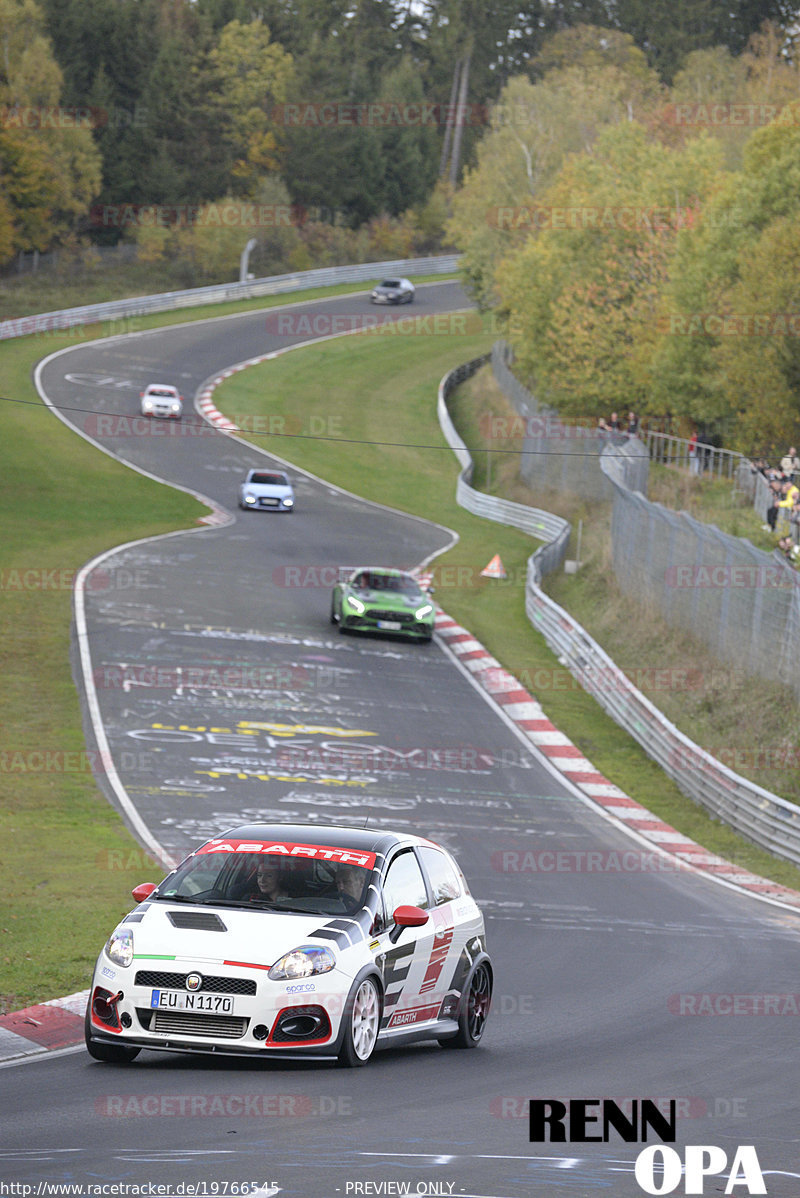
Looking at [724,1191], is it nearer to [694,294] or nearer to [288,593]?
[288,593]

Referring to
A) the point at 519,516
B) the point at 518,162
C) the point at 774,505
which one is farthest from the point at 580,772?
the point at 518,162

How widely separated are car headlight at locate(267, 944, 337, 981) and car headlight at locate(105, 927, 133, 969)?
0.85 m

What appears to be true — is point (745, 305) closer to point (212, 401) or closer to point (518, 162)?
point (212, 401)

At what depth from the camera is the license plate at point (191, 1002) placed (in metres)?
8.81

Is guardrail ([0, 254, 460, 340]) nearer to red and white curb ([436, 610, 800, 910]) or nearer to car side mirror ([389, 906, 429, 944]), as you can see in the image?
red and white curb ([436, 610, 800, 910])

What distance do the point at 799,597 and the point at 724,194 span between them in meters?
27.4

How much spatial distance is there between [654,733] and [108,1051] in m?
18.0

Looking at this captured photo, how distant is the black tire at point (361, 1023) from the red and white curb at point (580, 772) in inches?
381

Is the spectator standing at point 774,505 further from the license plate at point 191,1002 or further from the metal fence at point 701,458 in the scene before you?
the license plate at point 191,1002

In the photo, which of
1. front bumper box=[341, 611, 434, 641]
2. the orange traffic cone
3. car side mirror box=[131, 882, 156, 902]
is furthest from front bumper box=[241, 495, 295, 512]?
car side mirror box=[131, 882, 156, 902]

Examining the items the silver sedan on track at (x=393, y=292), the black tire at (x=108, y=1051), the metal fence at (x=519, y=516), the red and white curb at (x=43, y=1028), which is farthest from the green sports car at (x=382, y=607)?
the silver sedan on track at (x=393, y=292)

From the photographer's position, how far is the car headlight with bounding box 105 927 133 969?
9.04 meters

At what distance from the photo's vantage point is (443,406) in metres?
65.9

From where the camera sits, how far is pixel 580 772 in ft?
81.8
